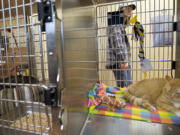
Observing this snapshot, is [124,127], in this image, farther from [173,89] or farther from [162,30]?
[162,30]

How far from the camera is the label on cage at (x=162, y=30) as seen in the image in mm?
759

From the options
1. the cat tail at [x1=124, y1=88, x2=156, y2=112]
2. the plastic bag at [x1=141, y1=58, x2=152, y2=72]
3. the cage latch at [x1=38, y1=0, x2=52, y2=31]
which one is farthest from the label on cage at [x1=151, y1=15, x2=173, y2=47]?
the cage latch at [x1=38, y1=0, x2=52, y2=31]

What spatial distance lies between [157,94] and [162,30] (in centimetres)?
50

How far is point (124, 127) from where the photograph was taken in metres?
0.55

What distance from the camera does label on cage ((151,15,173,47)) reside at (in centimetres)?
76

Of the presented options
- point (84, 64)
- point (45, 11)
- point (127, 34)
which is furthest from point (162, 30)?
point (45, 11)

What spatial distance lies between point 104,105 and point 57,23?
0.63m

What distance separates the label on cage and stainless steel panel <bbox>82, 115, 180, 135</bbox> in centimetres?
60

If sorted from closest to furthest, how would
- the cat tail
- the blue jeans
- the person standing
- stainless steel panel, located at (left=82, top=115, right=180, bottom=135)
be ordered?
1. stainless steel panel, located at (left=82, top=115, right=180, bottom=135)
2. the cat tail
3. the person standing
4. the blue jeans

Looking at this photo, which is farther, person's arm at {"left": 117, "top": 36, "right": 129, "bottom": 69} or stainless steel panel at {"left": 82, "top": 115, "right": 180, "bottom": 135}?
person's arm at {"left": 117, "top": 36, "right": 129, "bottom": 69}

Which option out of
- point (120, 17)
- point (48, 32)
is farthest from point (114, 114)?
point (120, 17)

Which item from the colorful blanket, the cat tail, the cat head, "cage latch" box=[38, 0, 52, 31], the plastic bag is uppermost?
"cage latch" box=[38, 0, 52, 31]

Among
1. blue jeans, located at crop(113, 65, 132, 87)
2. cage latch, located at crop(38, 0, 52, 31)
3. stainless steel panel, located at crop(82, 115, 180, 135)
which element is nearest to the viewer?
cage latch, located at crop(38, 0, 52, 31)

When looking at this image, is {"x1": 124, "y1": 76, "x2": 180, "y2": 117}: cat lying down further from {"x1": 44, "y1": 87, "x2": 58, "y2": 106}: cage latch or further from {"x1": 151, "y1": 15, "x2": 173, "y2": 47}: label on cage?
{"x1": 44, "y1": 87, "x2": 58, "y2": 106}: cage latch
